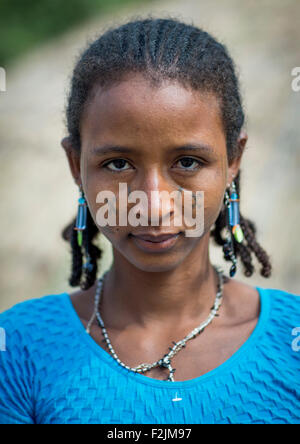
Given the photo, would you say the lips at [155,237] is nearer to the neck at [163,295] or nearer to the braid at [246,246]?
the neck at [163,295]

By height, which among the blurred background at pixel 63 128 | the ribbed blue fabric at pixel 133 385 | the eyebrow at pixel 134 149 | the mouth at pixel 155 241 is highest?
the blurred background at pixel 63 128

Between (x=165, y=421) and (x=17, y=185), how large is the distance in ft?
16.1

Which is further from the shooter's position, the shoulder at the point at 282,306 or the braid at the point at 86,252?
the braid at the point at 86,252

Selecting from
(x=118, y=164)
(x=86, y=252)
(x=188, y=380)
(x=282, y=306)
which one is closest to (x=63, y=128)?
(x=86, y=252)

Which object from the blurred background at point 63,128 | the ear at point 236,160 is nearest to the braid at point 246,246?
the ear at point 236,160

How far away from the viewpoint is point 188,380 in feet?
6.22

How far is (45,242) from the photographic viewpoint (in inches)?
226

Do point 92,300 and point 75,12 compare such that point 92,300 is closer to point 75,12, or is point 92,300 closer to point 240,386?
point 240,386

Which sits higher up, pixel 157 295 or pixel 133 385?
pixel 157 295

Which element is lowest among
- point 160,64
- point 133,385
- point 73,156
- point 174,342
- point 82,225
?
point 133,385

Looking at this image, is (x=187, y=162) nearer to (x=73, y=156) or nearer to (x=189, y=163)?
(x=189, y=163)

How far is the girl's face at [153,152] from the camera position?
1.74 metres

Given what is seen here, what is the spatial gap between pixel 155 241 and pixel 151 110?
41cm

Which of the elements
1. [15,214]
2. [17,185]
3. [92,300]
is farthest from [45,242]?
[92,300]
